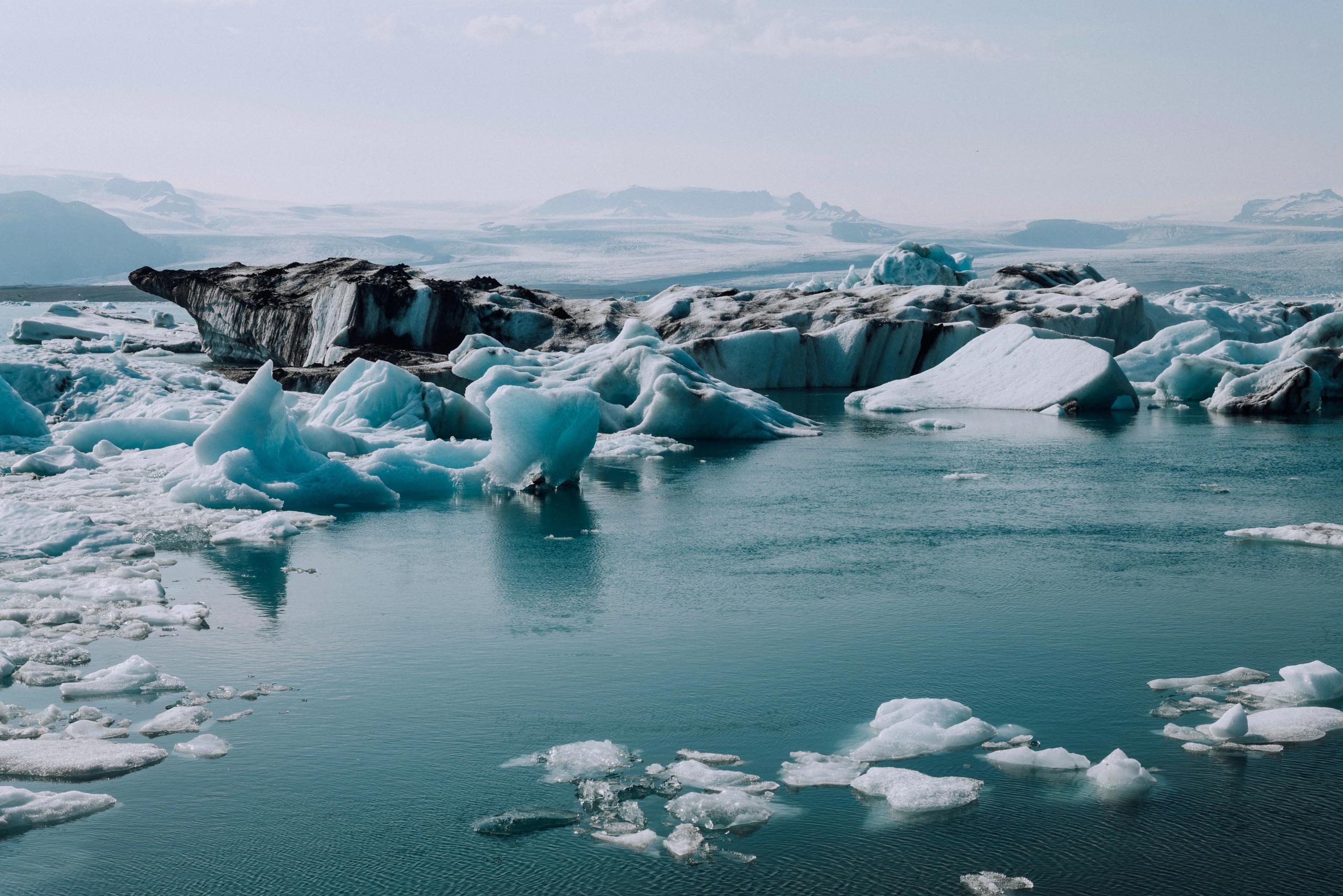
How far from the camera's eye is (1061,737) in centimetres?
466

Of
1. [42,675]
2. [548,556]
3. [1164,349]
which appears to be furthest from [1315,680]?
[1164,349]

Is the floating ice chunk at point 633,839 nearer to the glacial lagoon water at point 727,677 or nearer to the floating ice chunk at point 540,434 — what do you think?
the glacial lagoon water at point 727,677

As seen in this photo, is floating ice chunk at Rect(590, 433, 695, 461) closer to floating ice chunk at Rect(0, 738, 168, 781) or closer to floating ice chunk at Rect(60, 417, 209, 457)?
floating ice chunk at Rect(60, 417, 209, 457)

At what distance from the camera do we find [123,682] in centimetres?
519

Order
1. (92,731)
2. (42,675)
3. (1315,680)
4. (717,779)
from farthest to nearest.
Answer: (42,675) → (1315,680) → (92,731) → (717,779)

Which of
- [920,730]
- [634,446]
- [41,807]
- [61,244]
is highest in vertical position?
[61,244]

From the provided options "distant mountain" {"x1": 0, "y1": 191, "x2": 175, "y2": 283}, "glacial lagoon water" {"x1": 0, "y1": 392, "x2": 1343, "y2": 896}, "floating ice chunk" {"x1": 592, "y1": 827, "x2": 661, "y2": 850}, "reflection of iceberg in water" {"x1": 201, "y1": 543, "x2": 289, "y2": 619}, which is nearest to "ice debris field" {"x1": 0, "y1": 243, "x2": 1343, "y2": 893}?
"floating ice chunk" {"x1": 592, "y1": 827, "x2": 661, "y2": 850}

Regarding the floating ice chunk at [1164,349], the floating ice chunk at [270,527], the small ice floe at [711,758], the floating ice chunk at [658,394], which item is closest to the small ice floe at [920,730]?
the small ice floe at [711,758]

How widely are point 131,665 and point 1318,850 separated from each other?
4526mm

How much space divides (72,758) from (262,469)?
20.4 feet

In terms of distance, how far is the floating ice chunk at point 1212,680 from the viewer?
5223mm

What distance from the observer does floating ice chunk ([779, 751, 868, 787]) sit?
423 cm

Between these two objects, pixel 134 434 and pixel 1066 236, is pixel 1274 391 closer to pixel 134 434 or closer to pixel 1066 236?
pixel 134 434

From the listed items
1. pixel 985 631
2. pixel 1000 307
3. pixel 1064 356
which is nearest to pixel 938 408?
pixel 1064 356
